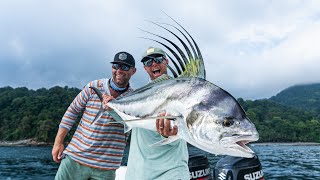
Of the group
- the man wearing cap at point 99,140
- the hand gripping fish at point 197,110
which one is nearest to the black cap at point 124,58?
the man wearing cap at point 99,140

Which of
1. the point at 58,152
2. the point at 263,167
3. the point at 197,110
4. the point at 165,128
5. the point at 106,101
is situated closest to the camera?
the point at 197,110

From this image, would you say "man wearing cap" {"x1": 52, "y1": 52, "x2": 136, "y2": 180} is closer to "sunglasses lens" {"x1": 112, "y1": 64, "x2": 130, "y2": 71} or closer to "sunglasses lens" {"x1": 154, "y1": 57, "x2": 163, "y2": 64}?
"sunglasses lens" {"x1": 112, "y1": 64, "x2": 130, "y2": 71}

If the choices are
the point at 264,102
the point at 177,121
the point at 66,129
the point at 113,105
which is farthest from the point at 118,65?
the point at 264,102

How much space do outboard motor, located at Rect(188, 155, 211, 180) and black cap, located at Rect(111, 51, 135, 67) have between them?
6.23 ft

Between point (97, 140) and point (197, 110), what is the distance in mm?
2000

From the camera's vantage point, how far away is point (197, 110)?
2.34 m

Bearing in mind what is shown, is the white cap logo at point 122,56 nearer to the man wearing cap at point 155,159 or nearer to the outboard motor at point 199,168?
the man wearing cap at point 155,159

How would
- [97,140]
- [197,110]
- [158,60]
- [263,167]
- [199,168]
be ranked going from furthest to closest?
[263,167], [199,168], [97,140], [158,60], [197,110]

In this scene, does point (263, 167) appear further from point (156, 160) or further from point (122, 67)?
point (156, 160)

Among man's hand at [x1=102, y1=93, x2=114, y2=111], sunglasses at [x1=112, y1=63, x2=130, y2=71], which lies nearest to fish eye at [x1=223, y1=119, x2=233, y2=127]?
man's hand at [x1=102, y1=93, x2=114, y2=111]

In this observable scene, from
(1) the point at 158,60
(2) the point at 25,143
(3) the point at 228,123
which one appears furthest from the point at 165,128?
(2) the point at 25,143

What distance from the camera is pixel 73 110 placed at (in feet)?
14.3

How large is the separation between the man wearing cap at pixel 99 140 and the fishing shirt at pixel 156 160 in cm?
93

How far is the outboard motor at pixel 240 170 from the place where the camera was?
15.8ft
